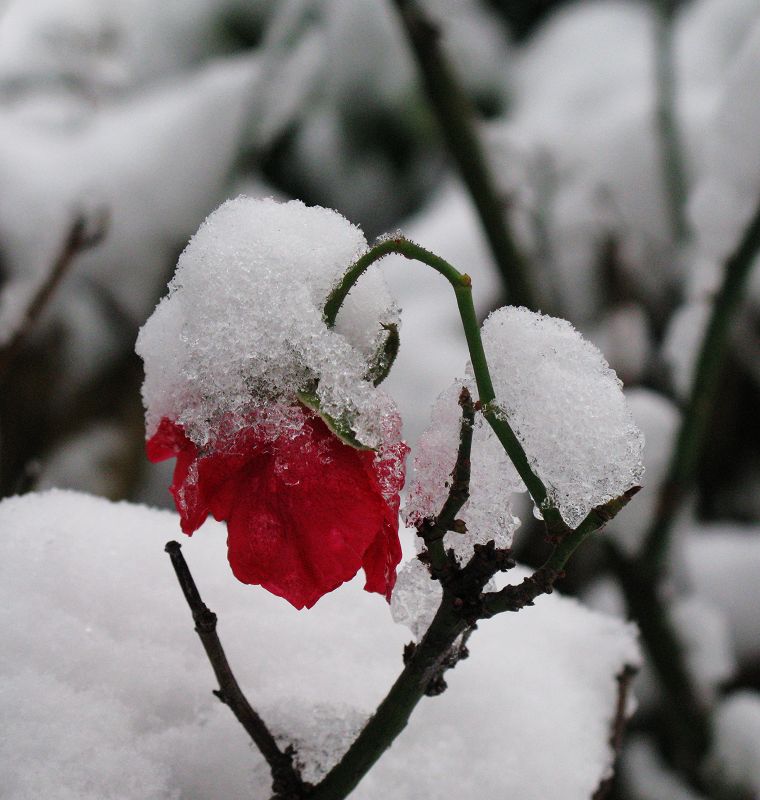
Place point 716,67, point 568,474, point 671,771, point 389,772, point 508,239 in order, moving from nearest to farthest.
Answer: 1. point 568,474
2. point 389,772
3. point 508,239
4. point 671,771
5. point 716,67

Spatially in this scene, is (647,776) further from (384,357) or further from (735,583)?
(384,357)

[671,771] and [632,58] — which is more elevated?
[632,58]

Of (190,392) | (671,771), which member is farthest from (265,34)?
(190,392)

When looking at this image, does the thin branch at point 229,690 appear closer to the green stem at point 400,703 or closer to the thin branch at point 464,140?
the green stem at point 400,703

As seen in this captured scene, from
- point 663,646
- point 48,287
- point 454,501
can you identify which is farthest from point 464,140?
point 454,501

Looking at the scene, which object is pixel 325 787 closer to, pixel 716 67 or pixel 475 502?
pixel 475 502

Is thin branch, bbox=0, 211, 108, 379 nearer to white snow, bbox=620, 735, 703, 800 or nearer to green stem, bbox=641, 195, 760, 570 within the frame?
green stem, bbox=641, 195, 760, 570

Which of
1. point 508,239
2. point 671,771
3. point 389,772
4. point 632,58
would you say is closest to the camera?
point 389,772
